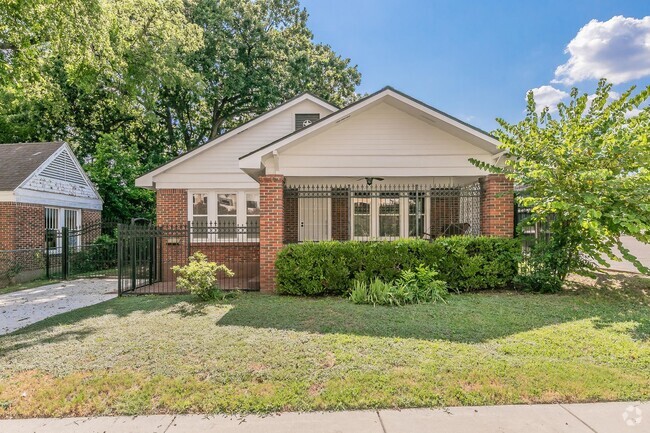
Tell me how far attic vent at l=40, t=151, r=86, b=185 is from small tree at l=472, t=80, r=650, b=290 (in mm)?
16598

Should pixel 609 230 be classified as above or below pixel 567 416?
above

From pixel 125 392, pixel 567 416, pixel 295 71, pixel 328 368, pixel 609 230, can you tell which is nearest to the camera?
pixel 567 416

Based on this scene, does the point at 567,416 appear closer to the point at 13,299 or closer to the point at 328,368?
the point at 328,368

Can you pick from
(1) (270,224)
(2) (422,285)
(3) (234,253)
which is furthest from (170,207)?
(2) (422,285)

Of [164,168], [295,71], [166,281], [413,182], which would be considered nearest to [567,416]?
[413,182]

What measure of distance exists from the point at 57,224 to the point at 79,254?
2.12 m

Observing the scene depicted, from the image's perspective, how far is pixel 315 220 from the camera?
12125 mm

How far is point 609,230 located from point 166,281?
1132 centimetres

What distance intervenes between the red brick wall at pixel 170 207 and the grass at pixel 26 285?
4.48m

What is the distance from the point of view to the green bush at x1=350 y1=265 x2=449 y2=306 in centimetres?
697

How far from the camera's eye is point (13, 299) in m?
9.10

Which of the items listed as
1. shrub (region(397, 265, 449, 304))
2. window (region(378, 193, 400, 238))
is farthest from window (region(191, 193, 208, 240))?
shrub (region(397, 265, 449, 304))

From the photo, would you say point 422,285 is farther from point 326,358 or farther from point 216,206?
point 216,206

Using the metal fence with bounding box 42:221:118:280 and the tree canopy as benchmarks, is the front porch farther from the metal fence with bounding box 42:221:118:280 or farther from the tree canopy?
the tree canopy
